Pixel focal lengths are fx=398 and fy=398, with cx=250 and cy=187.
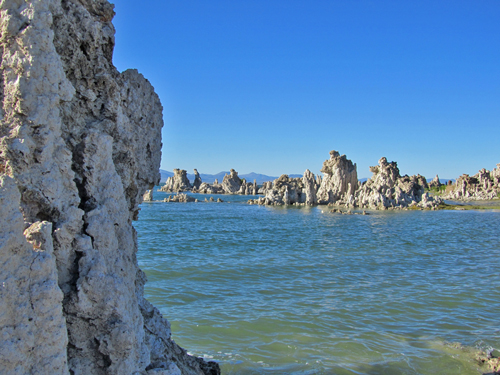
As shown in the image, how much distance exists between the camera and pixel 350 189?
7119cm

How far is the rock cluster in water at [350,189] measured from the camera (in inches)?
2442

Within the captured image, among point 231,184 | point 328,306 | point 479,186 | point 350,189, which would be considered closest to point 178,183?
Result: point 231,184

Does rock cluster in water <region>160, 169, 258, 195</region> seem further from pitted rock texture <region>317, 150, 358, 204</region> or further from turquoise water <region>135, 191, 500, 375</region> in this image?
turquoise water <region>135, 191, 500, 375</region>

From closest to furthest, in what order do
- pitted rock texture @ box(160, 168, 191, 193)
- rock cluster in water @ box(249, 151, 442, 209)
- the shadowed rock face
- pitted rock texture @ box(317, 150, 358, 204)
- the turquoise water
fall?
the shadowed rock face → the turquoise water → rock cluster in water @ box(249, 151, 442, 209) → pitted rock texture @ box(317, 150, 358, 204) → pitted rock texture @ box(160, 168, 191, 193)

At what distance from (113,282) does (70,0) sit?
2706 mm

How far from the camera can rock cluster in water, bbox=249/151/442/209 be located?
204 feet

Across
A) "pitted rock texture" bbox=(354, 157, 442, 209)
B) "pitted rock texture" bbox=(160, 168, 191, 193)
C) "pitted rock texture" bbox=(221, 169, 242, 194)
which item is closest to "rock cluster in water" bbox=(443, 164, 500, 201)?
"pitted rock texture" bbox=(354, 157, 442, 209)

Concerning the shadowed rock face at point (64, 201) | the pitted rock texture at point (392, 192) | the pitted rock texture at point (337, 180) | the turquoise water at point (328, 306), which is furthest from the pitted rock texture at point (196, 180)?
the shadowed rock face at point (64, 201)

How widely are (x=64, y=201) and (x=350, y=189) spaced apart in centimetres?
7050

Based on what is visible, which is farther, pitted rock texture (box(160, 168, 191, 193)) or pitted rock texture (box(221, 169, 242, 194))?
pitted rock texture (box(160, 168, 191, 193))

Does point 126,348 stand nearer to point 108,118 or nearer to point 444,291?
point 108,118

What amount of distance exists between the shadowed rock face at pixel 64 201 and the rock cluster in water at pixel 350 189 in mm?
61458

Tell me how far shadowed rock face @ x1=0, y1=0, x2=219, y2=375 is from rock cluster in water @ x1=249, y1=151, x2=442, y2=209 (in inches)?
2420

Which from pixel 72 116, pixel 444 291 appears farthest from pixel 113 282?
pixel 444 291
